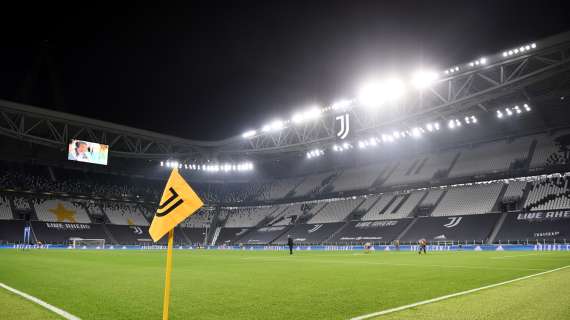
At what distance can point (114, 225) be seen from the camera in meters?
56.2

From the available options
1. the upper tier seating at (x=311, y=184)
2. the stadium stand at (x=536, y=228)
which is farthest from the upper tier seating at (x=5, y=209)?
the stadium stand at (x=536, y=228)

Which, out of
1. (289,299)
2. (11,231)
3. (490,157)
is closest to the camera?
(289,299)

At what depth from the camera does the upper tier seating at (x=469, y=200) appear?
3928cm

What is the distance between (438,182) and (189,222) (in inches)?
1552

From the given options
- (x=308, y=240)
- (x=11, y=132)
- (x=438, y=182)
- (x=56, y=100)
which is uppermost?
(x=56, y=100)

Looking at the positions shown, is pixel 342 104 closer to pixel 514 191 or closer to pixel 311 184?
pixel 514 191

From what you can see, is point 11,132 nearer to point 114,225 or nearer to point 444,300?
point 114,225

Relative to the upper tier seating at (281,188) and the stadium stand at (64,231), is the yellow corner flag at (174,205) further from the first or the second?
the upper tier seating at (281,188)

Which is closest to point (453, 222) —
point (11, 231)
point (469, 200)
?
point (469, 200)

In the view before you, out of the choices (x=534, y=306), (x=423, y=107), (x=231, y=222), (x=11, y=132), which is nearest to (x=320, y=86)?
(x=423, y=107)

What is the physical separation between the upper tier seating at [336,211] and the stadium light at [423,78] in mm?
23477

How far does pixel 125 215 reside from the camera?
195 feet

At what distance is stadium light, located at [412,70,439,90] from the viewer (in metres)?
29.0

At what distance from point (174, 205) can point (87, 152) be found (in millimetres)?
42700
